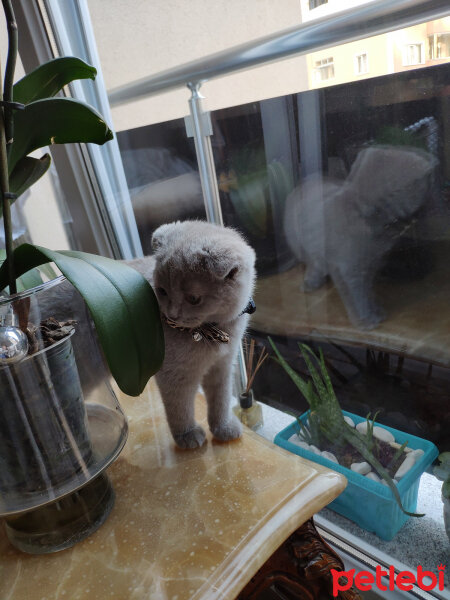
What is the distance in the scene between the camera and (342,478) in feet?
2.10

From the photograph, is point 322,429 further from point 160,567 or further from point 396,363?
point 160,567

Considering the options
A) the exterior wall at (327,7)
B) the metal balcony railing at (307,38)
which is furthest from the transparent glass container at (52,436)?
the exterior wall at (327,7)

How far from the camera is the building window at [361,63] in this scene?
75cm

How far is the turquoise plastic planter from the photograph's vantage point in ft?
2.76

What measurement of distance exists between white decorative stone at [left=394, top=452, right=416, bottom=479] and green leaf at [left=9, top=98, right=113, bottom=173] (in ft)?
2.75

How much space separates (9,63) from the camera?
Result: 46 centimetres

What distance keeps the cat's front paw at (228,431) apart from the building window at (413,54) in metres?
0.69

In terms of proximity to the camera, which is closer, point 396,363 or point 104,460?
point 104,460

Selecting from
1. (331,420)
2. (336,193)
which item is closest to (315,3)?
(336,193)

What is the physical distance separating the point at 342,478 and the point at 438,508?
1.37 feet

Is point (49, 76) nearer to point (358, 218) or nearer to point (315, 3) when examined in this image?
point (315, 3)

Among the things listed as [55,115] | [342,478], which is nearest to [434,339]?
[342,478]

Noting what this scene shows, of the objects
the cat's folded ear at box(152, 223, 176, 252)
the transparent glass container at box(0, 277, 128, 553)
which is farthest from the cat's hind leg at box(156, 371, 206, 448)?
the cat's folded ear at box(152, 223, 176, 252)

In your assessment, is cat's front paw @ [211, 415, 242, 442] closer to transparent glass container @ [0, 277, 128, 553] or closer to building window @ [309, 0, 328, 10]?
transparent glass container @ [0, 277, 128, 553]
